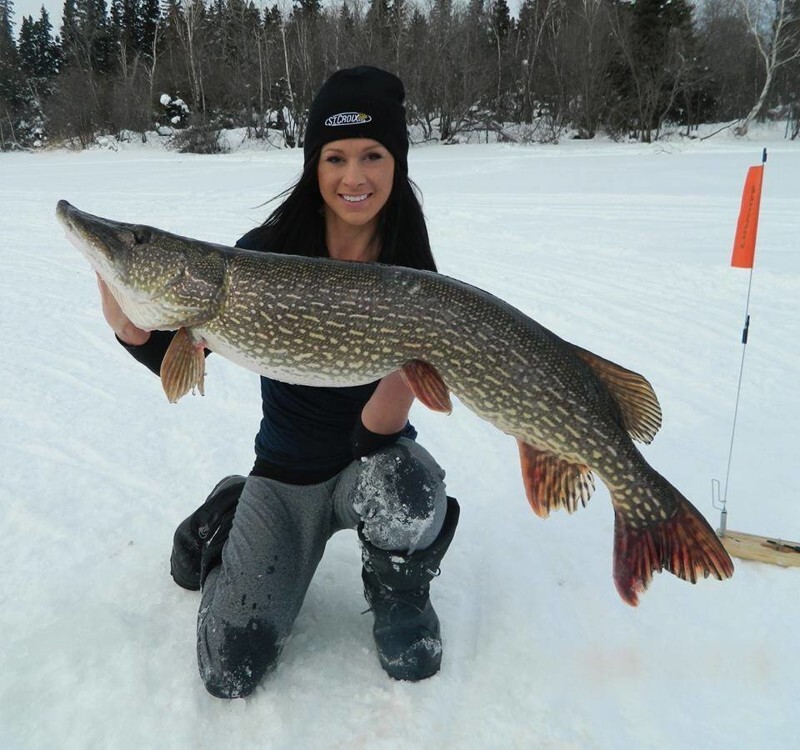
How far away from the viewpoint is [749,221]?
2.46 meters

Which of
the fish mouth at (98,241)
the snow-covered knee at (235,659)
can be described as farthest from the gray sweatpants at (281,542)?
the fish mouth at (98,241)

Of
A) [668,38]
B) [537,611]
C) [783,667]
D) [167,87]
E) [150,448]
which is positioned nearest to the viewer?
[783,667]

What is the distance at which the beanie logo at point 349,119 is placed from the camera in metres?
1.73

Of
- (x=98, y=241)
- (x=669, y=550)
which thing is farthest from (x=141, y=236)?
(x=669, y=550)

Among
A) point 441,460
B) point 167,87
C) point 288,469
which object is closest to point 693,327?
point 441,460

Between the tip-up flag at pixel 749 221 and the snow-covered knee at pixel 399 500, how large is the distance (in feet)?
5.60

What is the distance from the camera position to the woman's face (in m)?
1.74

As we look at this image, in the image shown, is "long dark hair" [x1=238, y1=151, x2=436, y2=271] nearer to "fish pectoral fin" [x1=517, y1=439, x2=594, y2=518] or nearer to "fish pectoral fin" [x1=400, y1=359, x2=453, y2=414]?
"fish pectoral fin" [x1=400, y1=359, x2=453, y2=414]

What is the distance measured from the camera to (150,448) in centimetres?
253

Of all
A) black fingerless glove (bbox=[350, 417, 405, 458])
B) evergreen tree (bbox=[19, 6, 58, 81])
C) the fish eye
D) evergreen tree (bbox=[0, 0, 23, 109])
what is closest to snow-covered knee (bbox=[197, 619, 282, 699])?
black fingerless glove (bbox=[350, 417, 405, 458])

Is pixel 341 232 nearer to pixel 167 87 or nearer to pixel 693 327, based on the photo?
pixel 693 327

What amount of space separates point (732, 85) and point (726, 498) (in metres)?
26.1

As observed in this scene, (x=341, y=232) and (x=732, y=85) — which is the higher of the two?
(x=732, y=85)

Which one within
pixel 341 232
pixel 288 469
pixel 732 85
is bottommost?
pixel 288 469
